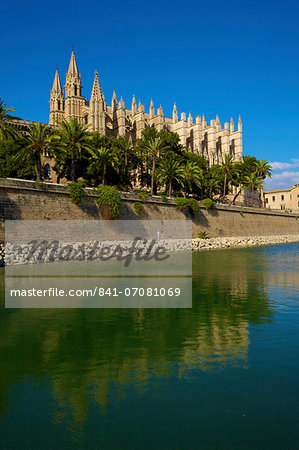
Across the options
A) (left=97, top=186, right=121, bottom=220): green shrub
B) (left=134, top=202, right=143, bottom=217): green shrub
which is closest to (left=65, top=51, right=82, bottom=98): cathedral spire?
(left=134, top=202, right=143, bottom=217): green shrub

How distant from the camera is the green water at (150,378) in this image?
5.25m

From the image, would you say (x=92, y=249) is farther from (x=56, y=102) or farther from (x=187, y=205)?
(x=56, y=102)

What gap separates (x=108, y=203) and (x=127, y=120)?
2018 inches

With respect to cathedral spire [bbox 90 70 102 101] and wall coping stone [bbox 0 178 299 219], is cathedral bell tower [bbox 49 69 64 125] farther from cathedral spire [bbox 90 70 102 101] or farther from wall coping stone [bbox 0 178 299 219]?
wall coping stone [bbox 0 178 299 219]

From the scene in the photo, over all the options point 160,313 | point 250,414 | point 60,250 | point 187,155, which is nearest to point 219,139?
point 187,155

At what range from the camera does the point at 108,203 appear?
36.1m

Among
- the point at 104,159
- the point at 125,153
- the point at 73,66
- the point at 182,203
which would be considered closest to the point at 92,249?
the point at 104,159

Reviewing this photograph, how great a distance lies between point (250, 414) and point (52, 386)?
3.56 metres

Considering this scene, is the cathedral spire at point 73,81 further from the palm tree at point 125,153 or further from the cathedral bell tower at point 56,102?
the palm tree at point 125,153

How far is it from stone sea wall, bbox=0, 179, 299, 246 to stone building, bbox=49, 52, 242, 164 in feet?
90.1

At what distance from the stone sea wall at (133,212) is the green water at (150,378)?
19.1 m

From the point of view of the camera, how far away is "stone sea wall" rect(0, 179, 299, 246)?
98.2ft

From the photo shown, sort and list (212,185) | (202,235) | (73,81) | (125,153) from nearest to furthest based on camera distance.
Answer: (202,235), (125,153), (212,185), (73,81)

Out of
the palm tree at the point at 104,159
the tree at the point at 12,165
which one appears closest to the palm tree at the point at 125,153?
the palm tree at the point at 104,159
